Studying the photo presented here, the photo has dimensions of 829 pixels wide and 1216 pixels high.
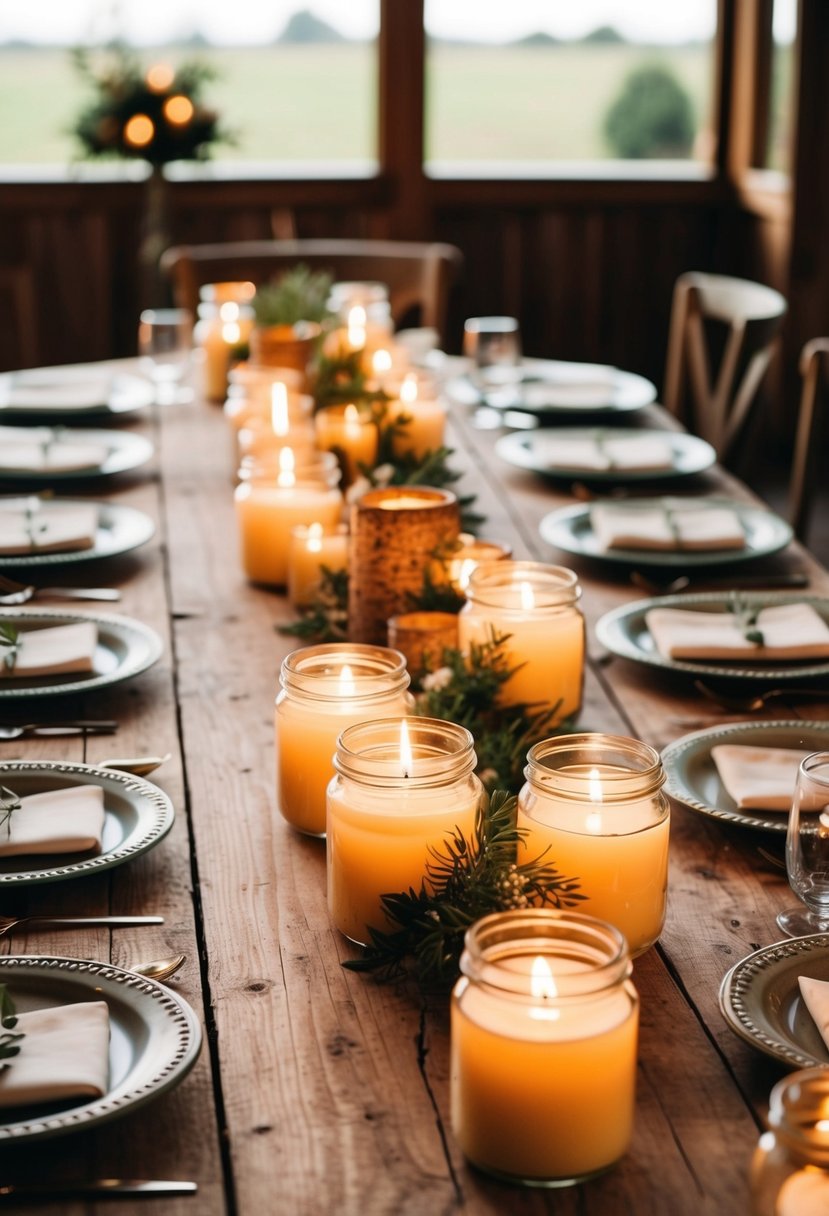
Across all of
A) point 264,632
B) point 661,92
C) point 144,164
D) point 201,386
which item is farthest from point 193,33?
point 264,632

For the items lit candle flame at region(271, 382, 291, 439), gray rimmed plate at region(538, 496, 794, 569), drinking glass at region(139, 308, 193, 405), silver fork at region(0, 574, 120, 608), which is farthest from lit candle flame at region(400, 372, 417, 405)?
drinking glass at region(139, 308, 193, 405)

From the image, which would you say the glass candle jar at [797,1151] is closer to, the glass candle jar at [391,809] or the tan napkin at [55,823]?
the glass candle jar at [391,809]

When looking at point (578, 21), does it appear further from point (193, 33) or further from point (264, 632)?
point (264, 632)

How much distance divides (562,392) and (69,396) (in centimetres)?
92

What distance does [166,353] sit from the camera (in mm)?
3094

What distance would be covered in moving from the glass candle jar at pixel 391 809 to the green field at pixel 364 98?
480 centimetres

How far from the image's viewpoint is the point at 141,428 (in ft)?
9.41

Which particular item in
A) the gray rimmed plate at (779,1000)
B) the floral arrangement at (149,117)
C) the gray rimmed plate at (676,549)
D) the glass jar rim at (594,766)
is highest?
the floral arrangement at (149,117)

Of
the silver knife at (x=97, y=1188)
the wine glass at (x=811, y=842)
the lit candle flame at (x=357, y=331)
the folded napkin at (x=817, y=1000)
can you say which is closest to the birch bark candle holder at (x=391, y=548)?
the wine glass at (x=811, y=842)

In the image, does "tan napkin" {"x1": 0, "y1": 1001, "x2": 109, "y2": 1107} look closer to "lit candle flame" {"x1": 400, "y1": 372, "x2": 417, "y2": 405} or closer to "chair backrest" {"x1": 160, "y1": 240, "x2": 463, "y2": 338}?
"lit candle flame" {"x1": 400, "y1": 372, "x2": 417, "y2": 405}

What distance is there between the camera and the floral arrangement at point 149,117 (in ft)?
16.0

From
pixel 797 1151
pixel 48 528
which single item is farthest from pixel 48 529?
pixel 797 1151

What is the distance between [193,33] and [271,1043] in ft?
17.5

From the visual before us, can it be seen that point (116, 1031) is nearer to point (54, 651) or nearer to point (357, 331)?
point (54, 651)
